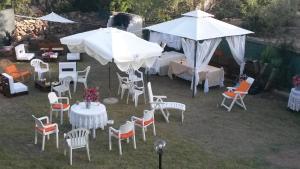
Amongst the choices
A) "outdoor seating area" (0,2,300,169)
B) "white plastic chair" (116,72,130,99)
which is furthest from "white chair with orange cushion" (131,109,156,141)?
"white plastic chair" (116,72,130,99)

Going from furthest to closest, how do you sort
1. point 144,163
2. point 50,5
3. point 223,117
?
point 50,5 < point 223,117 < point 144,163

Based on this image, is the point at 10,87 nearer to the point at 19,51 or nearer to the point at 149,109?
the point at 19,51

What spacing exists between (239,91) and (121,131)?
15.6ft

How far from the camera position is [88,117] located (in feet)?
35.6

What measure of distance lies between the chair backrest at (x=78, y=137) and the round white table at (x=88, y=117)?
3.53ft

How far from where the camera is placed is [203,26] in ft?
47.2

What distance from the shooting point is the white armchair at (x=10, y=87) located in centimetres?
1351

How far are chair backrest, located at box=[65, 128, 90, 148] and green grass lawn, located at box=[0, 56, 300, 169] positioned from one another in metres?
0.47

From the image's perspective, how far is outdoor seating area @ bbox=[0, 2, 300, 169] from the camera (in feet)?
33.0

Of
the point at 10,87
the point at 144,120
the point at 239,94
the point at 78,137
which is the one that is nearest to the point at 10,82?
the point at 10,87

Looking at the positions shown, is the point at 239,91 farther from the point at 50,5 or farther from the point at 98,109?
the point at 50,5

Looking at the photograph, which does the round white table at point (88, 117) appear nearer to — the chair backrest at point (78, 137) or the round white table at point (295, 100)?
the chair backrest at point (78, 137)

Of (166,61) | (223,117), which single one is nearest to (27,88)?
(166,61)

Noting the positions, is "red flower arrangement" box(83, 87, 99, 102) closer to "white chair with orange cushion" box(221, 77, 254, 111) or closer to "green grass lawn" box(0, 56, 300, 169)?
"green grass lawn" box(0, 56, 300, 169)
